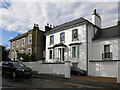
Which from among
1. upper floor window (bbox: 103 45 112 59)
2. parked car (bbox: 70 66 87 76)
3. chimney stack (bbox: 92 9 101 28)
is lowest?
parked car (bbox: 70 66 87 76)

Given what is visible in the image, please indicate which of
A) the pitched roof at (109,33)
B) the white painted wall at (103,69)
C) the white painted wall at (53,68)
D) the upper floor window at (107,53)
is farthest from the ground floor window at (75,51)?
the white painted wall at (53,68)

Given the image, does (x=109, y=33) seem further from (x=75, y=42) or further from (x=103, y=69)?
(x=103, y=69)

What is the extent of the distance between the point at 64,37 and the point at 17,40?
15.8 metres

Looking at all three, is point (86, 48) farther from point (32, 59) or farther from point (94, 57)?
point (32, 59)

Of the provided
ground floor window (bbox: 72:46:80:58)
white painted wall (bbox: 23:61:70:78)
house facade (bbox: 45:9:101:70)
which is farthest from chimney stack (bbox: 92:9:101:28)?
white painted wall (bbox: 23:61:70:78)

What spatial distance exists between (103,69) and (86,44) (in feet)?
13.6

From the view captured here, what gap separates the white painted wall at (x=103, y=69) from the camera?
13409 mm

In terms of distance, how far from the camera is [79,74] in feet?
45.4

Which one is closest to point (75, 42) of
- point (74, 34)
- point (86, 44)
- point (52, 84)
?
point (74, 34)

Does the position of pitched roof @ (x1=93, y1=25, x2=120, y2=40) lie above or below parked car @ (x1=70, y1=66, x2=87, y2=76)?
above

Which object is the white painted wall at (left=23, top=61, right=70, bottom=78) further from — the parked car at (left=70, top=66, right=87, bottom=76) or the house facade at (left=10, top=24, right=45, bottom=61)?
the house facade at (left=10, top=24, right=45, bottom=61)

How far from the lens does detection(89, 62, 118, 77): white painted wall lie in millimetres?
13409

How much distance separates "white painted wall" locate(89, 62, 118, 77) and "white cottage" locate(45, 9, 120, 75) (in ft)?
1.55

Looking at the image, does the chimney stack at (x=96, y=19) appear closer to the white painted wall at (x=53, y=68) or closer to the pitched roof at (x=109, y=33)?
the pitched roof at (x=109, y=33)
